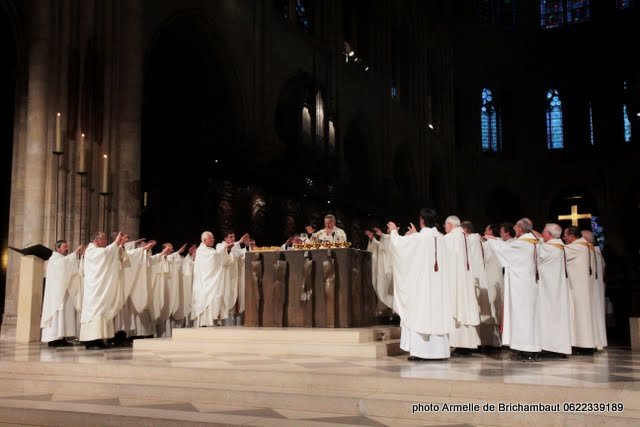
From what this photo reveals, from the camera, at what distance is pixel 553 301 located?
27.4ft

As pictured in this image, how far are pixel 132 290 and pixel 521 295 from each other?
20.0 feet

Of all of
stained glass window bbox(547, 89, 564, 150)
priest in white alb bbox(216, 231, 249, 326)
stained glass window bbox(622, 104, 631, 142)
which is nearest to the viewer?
priest in white alb bbox(216, 231, 249, 326)

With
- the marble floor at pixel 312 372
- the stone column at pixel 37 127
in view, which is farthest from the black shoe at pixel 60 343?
the stone column at pixel 37 127

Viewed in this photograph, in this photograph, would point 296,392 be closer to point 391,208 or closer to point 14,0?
point 14,0

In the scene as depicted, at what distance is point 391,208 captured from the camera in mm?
26828

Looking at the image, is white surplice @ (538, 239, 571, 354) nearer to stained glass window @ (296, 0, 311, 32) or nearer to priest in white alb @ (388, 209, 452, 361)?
priest in white alb @ (388, 209, 452, 361)

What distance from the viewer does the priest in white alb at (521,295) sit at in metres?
8.12

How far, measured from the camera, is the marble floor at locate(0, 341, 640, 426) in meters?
5.55

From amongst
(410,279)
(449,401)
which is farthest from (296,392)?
(410,279)

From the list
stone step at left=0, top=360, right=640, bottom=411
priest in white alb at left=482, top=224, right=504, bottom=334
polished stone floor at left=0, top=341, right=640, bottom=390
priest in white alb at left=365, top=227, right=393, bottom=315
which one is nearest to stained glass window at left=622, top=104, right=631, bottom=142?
priest in white alb at left=365, top=227, right=393, bottom=315

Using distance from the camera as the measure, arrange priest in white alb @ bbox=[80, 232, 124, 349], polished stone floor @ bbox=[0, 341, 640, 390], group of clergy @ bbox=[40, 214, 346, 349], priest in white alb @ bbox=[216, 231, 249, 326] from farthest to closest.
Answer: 1. priest in white alb @ bbox=[216, 231, 249, 326]
2. group of clergy @ bbox=[40, 214, 346, 349]
3. priest in white alb @ bbox=[80, 232, 124, 349]
4. polished stone floor @ bbox=[0, 341, 640, 390]

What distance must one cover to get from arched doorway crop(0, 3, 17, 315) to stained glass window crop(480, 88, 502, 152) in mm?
27712

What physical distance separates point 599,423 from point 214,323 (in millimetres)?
8045

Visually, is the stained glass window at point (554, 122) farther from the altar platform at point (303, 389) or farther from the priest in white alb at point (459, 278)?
the priest in white alb at point (459, 278)
